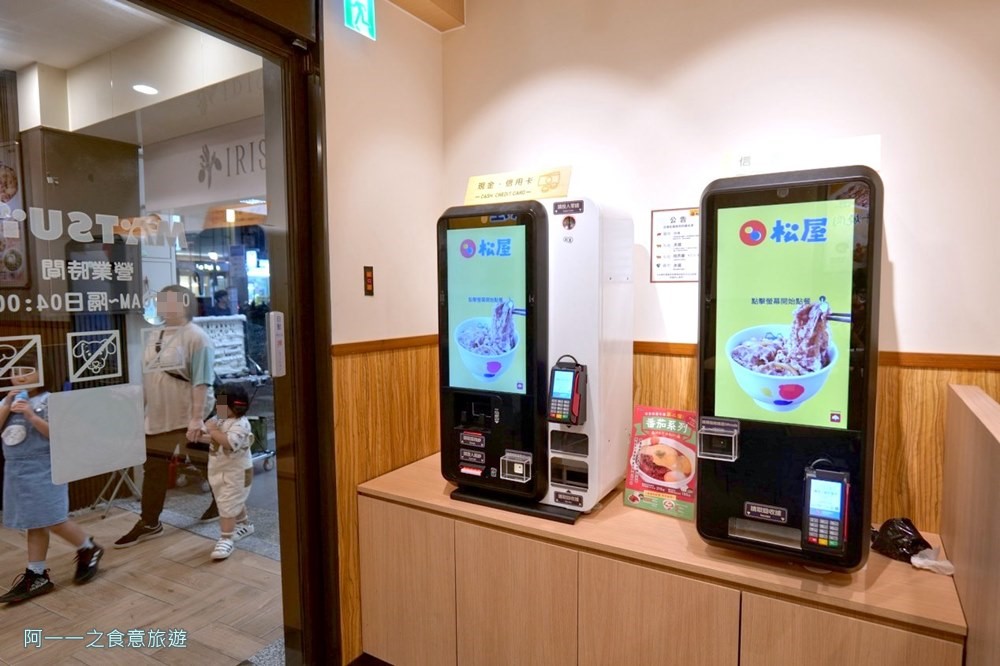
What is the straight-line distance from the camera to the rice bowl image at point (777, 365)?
146cm

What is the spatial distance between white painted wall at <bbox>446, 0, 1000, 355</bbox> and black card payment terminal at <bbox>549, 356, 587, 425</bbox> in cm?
54

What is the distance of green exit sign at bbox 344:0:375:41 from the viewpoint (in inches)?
84.3

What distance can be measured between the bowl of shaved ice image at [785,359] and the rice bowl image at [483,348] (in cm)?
73

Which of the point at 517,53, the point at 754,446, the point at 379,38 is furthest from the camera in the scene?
the point at 517,53

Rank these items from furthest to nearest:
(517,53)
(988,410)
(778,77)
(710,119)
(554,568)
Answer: (517,53), (710,119), (778,77), (554,568), (988,410)

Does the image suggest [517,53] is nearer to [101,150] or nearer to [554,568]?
[101,150]

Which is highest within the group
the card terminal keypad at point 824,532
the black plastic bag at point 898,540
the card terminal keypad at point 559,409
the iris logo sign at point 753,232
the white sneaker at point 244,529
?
the iris logo sign at point 753,232

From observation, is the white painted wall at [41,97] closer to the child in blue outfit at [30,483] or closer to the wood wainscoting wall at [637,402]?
the child in blue outfit at [30,483]

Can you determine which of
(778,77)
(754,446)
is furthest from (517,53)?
(754,446)

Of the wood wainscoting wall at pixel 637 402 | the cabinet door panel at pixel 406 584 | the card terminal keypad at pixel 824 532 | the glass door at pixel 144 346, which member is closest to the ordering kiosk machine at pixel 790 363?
the card terminal keypad at pixel 824 532

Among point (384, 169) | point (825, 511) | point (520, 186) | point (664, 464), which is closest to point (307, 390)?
point (384, 169)

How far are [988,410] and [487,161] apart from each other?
81.3 inches

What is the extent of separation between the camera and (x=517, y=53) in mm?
2502

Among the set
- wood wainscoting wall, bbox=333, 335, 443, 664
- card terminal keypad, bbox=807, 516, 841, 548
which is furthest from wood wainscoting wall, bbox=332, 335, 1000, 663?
card terminal keypad, bbox=807, 516, 841, 548
